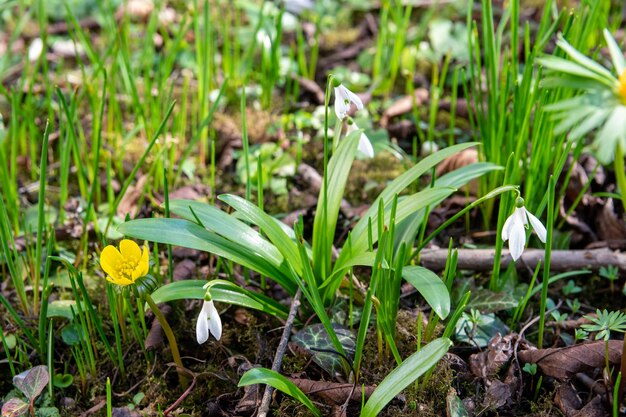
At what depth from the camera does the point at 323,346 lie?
2023 millimetres

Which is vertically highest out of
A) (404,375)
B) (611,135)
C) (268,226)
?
(611,135)

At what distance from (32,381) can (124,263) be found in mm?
476

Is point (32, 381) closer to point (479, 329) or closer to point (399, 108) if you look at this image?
point (479, 329)

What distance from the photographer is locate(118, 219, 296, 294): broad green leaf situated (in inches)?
77.6

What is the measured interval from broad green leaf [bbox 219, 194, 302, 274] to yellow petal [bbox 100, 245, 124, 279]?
1.16 feet

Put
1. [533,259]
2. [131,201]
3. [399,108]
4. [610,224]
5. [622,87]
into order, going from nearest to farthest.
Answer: [622,87]
[533,259]
[610,224]
[131,201]
[399,108]

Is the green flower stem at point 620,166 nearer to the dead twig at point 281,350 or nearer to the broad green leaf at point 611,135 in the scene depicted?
the broad green leaf at point 611,135

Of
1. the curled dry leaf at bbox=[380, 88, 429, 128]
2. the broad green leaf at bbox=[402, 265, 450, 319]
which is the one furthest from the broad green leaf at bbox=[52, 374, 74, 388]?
the curled dry leaf at bbox=[380, 88, 429, 128]

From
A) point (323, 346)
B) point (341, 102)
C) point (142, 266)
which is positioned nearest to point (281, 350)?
point (323, 346)

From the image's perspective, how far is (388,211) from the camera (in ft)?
6.94

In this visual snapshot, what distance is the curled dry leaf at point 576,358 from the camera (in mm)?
1931

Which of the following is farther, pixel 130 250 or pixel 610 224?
pixel 610 224

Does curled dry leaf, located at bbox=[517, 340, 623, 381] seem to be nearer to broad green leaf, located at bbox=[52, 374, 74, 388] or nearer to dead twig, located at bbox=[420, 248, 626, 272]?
dead twig, located at bbox=[420, 248, 626, 272]

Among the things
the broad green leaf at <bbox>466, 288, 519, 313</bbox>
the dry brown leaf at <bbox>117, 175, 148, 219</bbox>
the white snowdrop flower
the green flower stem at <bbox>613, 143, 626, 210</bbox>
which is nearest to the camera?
the green flower stem at <bbox>613, 143, 626, 210</bbox>
